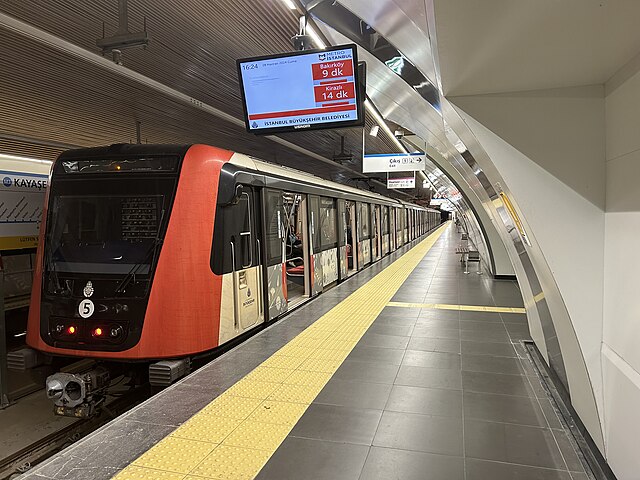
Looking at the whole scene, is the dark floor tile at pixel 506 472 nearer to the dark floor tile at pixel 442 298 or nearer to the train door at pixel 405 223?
the dark floor tile at pixel 442 298

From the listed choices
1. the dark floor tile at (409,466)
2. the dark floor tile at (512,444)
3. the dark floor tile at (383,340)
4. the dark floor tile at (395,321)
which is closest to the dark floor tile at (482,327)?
the dark floor tile at (395,321)

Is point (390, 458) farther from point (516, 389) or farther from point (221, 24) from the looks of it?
point (221, 24)

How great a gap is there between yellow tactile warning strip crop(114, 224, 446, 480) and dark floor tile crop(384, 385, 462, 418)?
0.63 metres

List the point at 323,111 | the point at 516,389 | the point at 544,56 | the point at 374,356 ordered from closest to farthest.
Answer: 1. the point at 544,56
2. the point at 516,389
3. the point at 374,356
4. the point at 323,111

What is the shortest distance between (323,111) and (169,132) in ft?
20.3

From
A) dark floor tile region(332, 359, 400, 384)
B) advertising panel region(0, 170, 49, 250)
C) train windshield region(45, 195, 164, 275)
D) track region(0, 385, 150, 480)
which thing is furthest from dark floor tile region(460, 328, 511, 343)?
advertising panel region(0, 170, 49, 250)

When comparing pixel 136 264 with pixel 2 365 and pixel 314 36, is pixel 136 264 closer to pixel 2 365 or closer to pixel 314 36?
pixel 2 365

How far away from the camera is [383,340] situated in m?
4.84

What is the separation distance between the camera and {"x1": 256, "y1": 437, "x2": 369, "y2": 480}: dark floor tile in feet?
7.87

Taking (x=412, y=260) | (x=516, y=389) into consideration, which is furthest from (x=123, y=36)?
(x=412, y=260)

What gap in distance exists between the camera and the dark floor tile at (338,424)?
110 inches

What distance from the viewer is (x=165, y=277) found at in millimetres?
3887

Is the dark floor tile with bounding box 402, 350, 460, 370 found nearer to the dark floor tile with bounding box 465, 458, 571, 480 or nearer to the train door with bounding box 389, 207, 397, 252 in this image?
the dark floor tile with bounding box 465, 458, 571, 480

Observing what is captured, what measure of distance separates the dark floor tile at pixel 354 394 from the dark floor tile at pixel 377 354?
22.5 inches
